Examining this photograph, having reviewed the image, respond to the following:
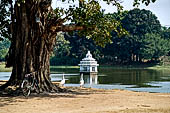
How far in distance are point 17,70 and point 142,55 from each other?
57865 millimetres

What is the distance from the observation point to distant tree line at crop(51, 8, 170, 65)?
71250 mm

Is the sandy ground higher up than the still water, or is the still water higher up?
the sandy ground

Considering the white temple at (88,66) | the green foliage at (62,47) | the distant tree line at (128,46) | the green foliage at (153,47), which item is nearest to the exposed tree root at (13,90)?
the white temple at (88,66)

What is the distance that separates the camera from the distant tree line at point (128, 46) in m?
71.2

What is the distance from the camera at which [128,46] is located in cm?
7281

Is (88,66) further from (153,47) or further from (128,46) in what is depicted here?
(128,46)

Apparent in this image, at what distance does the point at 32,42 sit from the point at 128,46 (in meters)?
59.1

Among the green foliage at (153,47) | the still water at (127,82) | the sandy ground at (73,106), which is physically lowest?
the still water at (127,82)

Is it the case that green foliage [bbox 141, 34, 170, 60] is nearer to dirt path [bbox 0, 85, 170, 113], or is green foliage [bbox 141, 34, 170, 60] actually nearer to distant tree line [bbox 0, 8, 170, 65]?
distant tree line [bbox 0, 8, 170, 65]

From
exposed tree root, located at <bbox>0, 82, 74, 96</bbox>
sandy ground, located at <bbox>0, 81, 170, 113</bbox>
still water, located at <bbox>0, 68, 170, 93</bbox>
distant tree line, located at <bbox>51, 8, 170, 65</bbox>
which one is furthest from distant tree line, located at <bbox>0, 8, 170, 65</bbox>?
sandy ground, located at <bbox>0, 81, 170, 113</bbox>

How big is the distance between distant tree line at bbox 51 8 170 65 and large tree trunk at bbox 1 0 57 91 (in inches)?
2189

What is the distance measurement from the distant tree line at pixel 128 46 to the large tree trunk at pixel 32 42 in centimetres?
5560

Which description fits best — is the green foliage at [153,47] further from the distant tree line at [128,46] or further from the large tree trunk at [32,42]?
the large tree trunk at [32,42]

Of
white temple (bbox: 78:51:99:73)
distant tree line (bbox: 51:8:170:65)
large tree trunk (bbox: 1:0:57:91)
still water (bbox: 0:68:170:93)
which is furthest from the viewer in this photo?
distant tree line (bbox: 51:8:170:65)
